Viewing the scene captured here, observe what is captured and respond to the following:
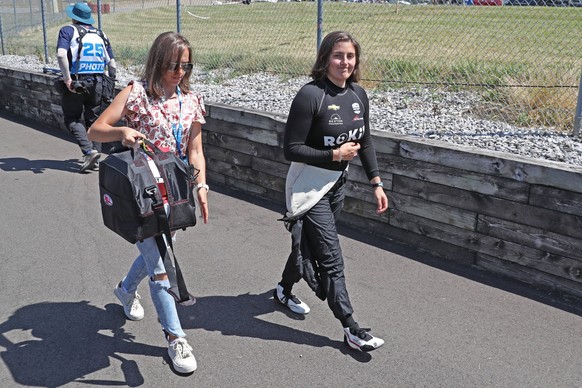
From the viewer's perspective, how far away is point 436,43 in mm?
7703

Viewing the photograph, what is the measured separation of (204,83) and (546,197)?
697cm

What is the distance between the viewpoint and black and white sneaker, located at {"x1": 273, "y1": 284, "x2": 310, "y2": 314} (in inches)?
176

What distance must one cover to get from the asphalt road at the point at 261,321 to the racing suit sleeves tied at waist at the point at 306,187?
32.3 inches

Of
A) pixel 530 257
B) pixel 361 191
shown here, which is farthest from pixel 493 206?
pixel 361 191

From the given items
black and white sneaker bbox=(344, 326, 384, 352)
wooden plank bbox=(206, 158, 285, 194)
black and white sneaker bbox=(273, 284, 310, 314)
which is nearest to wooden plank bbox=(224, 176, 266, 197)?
wooden plank bbox=(206, 158, 285, 194)

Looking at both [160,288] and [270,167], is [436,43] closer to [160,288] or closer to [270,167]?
[270,167]

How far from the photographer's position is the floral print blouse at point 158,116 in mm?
3693

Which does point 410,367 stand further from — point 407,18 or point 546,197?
point 407,18

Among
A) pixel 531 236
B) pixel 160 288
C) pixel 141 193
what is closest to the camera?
pixel 141 193

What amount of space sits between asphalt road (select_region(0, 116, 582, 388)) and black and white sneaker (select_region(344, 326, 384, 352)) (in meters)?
0.06

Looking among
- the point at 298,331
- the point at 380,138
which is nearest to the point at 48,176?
the point at 380,138

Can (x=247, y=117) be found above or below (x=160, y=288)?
above

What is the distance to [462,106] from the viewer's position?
23.9 ft

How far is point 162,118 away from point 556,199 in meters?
2.69
